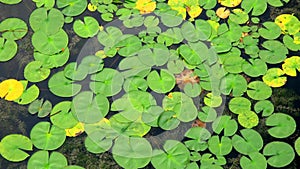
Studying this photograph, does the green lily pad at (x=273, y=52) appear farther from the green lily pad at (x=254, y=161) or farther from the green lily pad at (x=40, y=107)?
the green lily pad at (x=40, y=107)

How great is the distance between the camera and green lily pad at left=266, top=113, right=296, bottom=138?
6.10ft

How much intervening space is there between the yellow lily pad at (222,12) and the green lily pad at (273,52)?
20 cm

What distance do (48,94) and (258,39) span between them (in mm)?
852

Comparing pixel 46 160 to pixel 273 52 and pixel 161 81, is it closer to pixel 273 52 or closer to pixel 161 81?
pixel 161 81

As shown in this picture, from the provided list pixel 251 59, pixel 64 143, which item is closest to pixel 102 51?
pixel 64 143

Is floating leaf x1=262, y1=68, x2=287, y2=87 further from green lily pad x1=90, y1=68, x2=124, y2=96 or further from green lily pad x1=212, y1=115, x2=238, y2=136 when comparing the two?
green lily pad x1=90, y1=68, x2=124, y2=96

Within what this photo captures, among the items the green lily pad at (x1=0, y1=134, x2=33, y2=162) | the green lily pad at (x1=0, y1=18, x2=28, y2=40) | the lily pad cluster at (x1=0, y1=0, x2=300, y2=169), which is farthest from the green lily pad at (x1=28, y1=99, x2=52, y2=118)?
the green lily pad at (x1=0, y1=18, x2=28, y2=40)

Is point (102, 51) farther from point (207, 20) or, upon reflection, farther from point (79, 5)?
point (207, 20)

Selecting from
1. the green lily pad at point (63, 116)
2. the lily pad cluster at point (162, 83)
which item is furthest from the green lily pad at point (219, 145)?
the green lily pad at point (63, 116)

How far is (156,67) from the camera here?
198cm

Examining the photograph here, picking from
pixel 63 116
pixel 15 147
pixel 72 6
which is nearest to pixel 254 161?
pixel 63 116

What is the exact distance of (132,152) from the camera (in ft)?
5.90

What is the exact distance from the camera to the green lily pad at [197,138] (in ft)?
5.97

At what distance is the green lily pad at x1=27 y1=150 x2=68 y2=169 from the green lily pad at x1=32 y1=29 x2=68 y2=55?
41 centimetres
